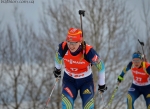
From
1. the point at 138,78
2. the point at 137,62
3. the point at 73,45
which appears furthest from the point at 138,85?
the point at 73,45

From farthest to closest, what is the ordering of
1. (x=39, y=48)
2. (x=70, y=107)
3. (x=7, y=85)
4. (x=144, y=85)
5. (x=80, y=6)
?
(x=7, y=85) → (x=39, y=48) → (x=80, y=6) → (x=144, y=85) → (x=70, y=107)

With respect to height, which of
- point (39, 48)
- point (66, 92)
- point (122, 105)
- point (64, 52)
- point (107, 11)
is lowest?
point (122, 105)

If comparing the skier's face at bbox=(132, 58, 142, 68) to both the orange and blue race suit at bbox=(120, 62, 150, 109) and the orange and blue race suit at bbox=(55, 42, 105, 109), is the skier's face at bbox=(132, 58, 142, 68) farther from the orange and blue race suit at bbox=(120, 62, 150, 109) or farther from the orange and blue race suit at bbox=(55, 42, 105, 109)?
the orange and blue race suit at bbox=(55, 42, 105, 109)

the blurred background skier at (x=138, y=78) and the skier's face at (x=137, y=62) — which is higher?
the skier's face at (x=137, y=62)

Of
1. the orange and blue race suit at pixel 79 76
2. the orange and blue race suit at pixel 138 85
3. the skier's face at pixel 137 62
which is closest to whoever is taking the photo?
the orange and blue race suit at pixel 79 76

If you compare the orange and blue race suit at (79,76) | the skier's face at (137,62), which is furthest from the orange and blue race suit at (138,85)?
the orange and blue race suit at (79,76)

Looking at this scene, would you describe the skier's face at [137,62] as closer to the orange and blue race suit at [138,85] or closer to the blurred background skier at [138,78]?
the blurred background skier at [138,78]

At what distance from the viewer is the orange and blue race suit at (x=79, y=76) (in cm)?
710

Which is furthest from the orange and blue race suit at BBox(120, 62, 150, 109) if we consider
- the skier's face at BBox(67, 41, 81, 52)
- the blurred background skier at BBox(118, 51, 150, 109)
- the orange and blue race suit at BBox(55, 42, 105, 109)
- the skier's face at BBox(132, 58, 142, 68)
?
the skier's face at BBox(67, 41, 81, 52)

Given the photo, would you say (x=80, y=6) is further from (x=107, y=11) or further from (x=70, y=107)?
(x=70, y=107)

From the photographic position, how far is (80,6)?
1148 inches

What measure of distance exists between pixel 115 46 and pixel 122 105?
Answer: 5.01 m

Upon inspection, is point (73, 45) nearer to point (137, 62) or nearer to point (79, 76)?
point (79, 76)

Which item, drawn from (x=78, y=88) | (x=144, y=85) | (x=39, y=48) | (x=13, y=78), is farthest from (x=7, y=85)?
(x=78, y=88)
